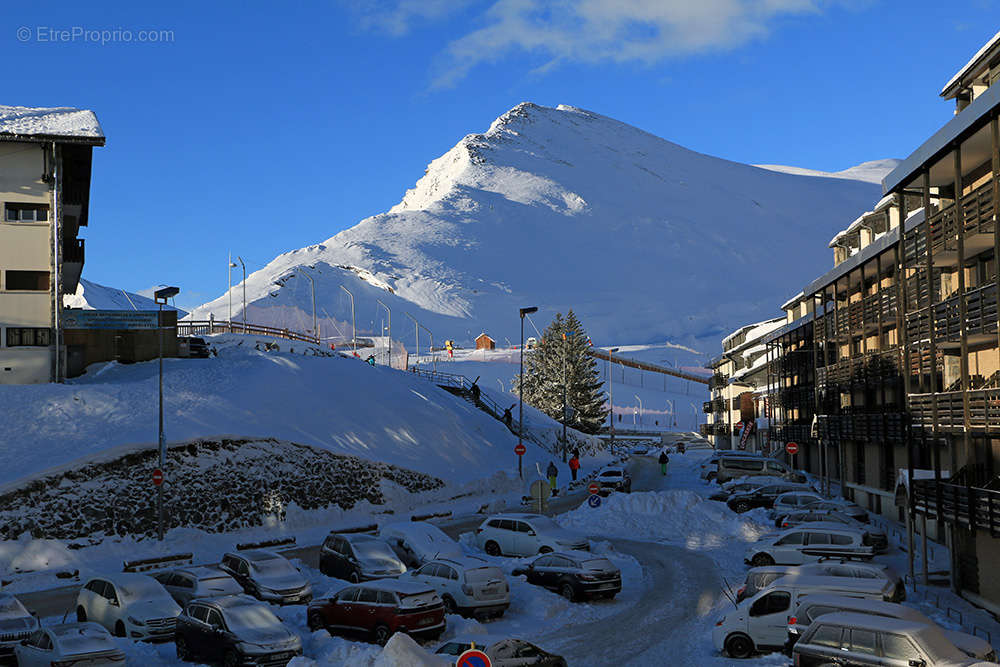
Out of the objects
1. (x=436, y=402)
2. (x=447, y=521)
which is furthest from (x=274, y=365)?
(x=447, y=521)

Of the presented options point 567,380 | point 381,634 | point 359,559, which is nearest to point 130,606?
point 381,634

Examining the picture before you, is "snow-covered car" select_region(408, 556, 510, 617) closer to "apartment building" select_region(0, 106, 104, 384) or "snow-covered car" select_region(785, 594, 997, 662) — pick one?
"snow-covered car" select_region(785, 594, 997, 662)

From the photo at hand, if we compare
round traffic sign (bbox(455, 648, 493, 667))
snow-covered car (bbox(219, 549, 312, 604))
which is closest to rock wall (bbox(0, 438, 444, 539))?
snow-covered car (bbox(219, 549, 312, 604))

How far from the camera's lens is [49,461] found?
37781mm

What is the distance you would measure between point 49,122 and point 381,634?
38194 millimetres

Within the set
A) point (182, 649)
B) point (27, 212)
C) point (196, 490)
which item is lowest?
point (182, 649)

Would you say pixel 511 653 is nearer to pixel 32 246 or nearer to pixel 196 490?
pixel 196 490

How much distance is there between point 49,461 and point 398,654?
28.0m

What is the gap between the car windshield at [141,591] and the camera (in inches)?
904

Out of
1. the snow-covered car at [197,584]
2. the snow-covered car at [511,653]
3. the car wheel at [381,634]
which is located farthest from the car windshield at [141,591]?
the snow-covered car at [511,653]

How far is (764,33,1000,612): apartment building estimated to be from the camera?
24656 millimetres

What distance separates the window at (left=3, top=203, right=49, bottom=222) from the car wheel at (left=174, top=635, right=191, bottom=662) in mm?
33139

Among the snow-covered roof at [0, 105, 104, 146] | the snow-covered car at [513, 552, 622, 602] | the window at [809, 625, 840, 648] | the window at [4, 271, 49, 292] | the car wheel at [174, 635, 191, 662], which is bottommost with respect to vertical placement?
the car wheel at [174, 635, 191, 662]

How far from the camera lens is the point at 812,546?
2944 centimetres
